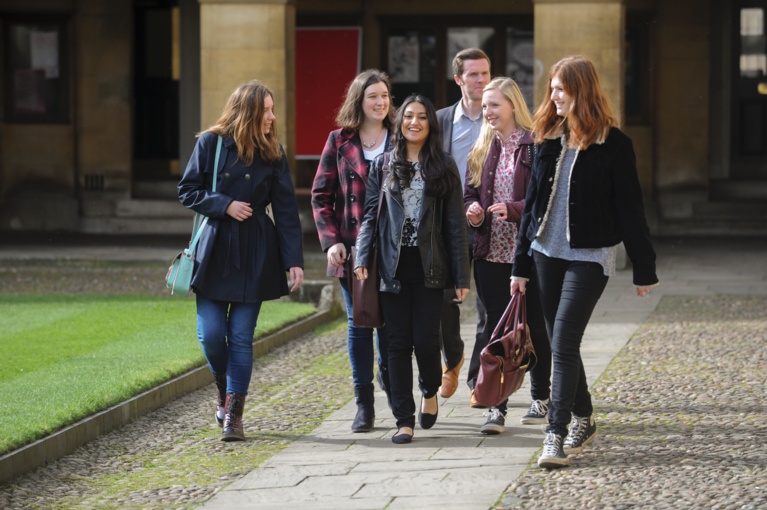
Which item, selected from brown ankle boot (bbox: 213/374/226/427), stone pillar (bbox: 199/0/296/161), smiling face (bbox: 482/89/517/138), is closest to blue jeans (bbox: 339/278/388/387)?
brown ankle boot (bbox: 213/374/226/427)

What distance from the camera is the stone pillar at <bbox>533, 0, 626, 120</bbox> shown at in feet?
48.6

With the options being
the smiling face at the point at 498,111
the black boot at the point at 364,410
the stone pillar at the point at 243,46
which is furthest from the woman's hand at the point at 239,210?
the stone pillar at the point at 243,46

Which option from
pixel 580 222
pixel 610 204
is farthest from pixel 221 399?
pixel 610 204

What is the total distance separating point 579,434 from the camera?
6.32 metres

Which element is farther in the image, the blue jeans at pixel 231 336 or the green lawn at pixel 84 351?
the green lawn at pixel 84 351

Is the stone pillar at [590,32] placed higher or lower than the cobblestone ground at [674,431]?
higher

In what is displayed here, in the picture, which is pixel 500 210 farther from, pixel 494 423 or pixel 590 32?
pixel 590 32

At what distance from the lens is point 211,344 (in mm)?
7031

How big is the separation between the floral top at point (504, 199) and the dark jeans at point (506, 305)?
6 centimetres

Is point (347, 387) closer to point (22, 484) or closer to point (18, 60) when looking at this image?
point (22, 484)

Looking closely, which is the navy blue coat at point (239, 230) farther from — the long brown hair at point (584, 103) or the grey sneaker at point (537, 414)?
the long brown hair at point (584, 103)

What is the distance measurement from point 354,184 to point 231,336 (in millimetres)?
948

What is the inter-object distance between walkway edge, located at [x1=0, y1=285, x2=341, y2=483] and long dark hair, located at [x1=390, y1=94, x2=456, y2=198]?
6.38 feet

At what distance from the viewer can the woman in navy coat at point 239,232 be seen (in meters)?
6.95
